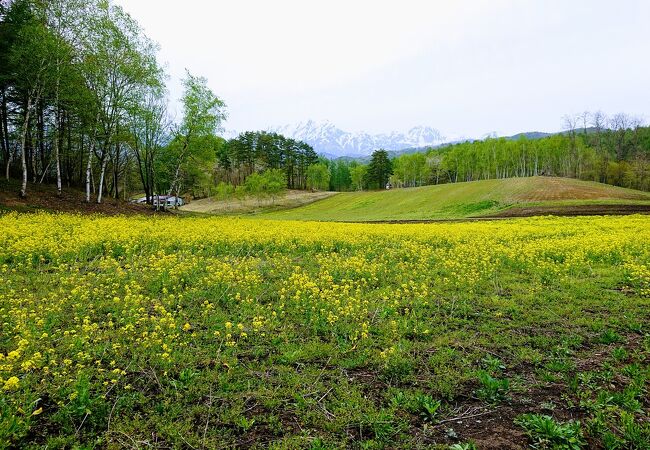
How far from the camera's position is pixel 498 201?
51.9 meters

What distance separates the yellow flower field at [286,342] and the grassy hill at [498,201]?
33.7 m

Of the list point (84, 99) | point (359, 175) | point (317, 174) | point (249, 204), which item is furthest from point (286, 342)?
point (359, 175)

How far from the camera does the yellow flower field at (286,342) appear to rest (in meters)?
4.72

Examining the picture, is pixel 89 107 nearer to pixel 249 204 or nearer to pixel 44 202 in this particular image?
pixel 44 202

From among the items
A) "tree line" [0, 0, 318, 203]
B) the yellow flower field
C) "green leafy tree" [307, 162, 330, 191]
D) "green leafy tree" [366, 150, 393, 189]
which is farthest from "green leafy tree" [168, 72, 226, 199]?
"green leafy tree" [366, 150, 393, 189]

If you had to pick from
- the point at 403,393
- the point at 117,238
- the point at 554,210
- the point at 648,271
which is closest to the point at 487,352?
the point at 403,393

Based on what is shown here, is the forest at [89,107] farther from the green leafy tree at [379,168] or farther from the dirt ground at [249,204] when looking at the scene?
the green leafy tree at [379,168]

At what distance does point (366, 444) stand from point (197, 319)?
4.96 meters

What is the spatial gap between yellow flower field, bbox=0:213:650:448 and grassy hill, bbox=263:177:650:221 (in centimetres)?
3372

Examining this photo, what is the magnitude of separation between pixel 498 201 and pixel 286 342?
52.4 m

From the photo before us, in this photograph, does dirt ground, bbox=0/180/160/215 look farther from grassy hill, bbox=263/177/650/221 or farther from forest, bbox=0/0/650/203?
grassy hill, bbox=263/177/650/221

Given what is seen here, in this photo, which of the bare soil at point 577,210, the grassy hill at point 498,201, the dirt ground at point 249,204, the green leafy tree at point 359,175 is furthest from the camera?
the green leafy tree at point 359,175

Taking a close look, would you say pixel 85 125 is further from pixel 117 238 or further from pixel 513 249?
pixel 513 249

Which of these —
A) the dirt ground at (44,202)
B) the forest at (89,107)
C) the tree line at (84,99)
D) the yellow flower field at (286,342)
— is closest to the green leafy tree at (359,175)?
the forest at (89,107)
